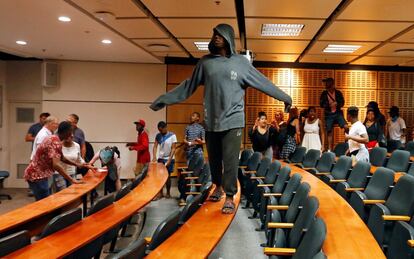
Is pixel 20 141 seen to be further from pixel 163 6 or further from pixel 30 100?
pixel 163 6

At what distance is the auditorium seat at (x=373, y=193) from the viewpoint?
3.65 meters

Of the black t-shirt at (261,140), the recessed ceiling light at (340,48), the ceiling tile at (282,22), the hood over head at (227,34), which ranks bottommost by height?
the black t-shirt at (261,140)

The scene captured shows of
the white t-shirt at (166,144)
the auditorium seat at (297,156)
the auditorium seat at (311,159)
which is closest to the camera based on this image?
the auditorium seat at (311,159)

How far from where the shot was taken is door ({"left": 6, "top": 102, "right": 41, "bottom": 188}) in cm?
863

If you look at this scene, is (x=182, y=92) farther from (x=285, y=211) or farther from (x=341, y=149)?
(x=341, y=149)

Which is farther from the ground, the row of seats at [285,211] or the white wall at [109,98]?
the white wall at [109,98]

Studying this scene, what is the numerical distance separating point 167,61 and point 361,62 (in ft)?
14.5

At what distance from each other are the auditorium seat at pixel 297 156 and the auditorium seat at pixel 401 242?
3886 mm

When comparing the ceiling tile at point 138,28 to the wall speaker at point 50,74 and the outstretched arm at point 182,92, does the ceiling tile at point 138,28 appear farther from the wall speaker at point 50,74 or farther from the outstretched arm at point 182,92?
the wall speaker at point 50,74

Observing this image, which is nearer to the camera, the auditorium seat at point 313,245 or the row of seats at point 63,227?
the auditorium seat at point 313,245

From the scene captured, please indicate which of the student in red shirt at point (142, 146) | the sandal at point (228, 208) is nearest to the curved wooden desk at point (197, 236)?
the sandal at point (228, 208)

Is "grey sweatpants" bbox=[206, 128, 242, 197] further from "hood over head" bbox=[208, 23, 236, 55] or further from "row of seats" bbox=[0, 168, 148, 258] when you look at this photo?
"row of seats" bbox=[0, 168, 148, 258]

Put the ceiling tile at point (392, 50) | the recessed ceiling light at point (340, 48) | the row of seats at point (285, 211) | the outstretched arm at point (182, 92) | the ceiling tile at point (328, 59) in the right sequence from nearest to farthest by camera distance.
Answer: the row of seats at point (285, 211)
the outstretched arm at point (182, 92)
the ceiling tile at point (392, 50)
the recessed ceiling light at point (340, 48)
the ceiling tile at point (328, 59)

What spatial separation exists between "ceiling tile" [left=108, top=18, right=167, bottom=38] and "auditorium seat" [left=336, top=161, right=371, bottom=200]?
3331 mm
